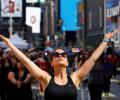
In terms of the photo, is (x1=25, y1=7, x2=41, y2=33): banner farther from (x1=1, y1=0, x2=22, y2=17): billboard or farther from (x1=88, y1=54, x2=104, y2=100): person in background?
(x1=88, y1=54, x2=104, y2=100): person in background

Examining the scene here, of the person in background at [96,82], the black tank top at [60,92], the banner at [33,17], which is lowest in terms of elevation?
the person in background at [96,82]

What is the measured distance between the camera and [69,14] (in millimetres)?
104375

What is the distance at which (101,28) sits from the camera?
69.3 meters

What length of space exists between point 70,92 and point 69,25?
95.2 meters

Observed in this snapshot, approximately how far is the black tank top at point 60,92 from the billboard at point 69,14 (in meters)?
92.6

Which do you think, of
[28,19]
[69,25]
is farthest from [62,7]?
[28,19]

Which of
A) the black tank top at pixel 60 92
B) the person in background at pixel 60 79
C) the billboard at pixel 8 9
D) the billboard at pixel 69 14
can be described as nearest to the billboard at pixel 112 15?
the billboard at pixel 8 9

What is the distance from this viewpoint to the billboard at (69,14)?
329 ft

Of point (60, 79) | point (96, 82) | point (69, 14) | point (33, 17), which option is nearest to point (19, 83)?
point (96, 82)

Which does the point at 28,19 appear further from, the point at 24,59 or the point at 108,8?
the point at 24,59

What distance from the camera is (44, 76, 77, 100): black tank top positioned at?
19.1 feet

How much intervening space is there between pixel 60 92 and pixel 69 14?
98.8m

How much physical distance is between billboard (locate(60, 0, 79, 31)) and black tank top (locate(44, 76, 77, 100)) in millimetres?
92596

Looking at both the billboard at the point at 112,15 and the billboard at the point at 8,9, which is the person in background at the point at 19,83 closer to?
the billboard at the point at 8,9
